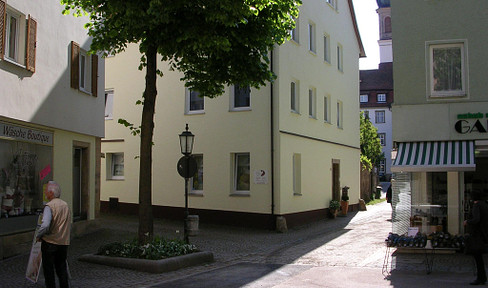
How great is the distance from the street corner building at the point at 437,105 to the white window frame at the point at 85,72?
894 centimetres

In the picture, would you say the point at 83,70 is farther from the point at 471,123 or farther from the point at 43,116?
the point at 471,123

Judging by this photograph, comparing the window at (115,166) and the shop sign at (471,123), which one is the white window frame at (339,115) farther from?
the shop sign at (471,123)

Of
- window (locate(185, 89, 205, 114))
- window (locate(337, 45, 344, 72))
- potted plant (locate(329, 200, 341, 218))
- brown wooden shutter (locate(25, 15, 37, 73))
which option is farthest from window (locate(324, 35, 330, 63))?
brown wooden shutter (locate(25, 15, 37, 73))

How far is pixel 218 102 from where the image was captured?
20.5m

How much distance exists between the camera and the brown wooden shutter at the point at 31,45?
12.3 meters

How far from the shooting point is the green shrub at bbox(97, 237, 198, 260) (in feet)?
35.7

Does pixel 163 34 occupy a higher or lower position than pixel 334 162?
higher

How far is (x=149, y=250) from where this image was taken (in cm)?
1092

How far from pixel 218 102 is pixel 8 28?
9667mm

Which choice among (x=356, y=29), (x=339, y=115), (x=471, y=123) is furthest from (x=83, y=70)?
(x=356, y=29)

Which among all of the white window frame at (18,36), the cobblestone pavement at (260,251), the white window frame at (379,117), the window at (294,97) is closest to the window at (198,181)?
the cobblestone pavement at (260,251)

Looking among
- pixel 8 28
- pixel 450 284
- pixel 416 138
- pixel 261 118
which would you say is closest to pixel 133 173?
pixel 261 118

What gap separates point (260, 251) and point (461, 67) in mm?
7207

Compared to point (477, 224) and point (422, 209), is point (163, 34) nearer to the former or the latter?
point (477, 224)
